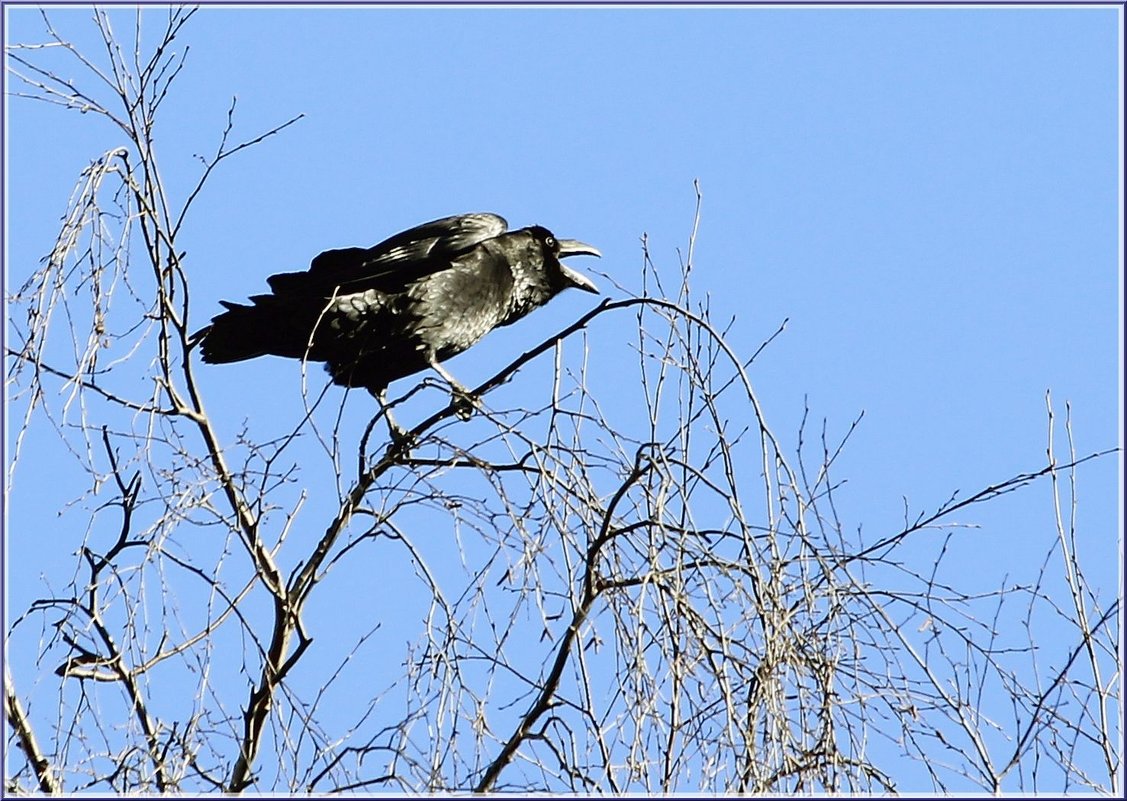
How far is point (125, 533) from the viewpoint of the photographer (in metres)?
3.82

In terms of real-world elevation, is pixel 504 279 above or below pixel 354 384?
above

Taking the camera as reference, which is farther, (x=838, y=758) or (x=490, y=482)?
(x=490, y=482)

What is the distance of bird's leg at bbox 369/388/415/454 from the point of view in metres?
4.32

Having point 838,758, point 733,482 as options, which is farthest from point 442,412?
point 838,758

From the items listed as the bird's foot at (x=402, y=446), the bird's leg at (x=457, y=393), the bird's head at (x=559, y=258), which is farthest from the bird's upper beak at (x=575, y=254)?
the bird's foot at (x=402, y=446)

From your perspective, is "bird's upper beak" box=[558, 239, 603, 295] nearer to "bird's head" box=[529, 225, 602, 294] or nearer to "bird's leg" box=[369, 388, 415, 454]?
"bird's head" box=[529, 225, 602, 294]

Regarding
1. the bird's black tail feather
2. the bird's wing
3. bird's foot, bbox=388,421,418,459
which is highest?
the bird's wing

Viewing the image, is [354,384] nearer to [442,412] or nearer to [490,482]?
[442,412]

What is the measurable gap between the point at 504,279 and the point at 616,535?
3082mm

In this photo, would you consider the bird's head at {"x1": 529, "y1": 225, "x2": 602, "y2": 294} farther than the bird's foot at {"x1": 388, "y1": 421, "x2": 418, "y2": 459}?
Yes

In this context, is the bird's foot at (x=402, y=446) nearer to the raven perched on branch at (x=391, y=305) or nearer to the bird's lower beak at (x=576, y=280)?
the raven perched on branch at (x=391, y=305)

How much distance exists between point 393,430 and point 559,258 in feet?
5.23

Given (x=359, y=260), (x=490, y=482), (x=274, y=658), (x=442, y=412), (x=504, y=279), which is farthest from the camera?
(x=504, y=279)

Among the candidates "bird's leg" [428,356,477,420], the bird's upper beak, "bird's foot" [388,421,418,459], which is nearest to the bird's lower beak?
the bird's upper beak
